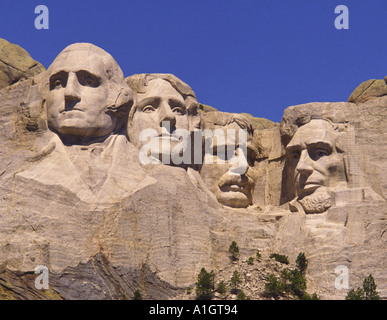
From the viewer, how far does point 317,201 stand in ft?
82.5

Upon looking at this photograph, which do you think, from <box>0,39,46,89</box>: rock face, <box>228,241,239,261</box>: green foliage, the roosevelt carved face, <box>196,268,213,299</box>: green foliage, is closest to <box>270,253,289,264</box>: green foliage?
<box>228,241,239,261</box>: green foliage

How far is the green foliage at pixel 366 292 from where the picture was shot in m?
23.0

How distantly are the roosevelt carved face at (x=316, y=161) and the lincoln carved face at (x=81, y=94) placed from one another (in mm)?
4144

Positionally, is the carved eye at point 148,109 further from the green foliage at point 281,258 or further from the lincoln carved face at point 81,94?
the green foliage at point 281,258

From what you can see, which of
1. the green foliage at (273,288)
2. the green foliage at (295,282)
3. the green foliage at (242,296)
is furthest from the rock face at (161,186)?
the green foliage at (242,296)

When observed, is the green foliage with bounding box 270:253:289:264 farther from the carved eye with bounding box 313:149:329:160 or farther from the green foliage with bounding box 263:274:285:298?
the carved eye with bounding box 313:149:329:160

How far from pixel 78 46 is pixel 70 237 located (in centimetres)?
445

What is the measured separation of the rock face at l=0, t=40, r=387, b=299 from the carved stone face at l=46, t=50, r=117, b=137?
0.10 ft

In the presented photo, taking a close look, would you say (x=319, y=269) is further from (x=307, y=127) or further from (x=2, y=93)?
(x=2, y=93)

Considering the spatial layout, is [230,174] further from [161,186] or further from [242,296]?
[242,296]

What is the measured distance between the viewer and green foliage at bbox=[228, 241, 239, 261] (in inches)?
959

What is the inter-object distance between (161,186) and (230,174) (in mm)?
2403

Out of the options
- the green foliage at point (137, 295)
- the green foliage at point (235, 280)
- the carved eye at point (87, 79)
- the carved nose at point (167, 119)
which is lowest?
the green foliage at point (137, 295)
